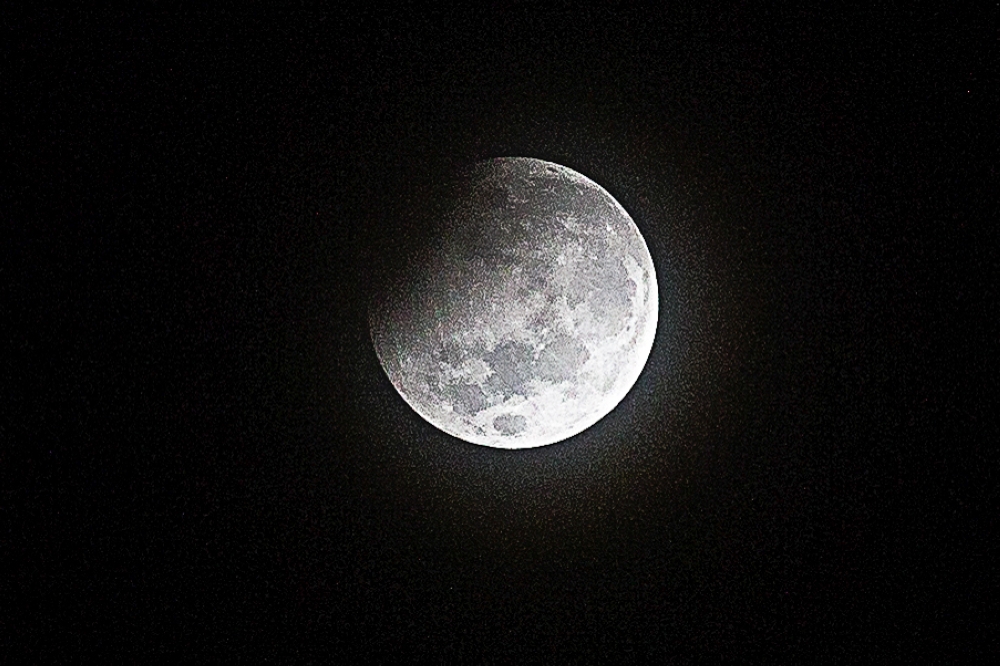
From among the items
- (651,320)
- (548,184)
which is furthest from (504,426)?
(548,184)

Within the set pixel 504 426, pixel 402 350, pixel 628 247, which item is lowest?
pixel 504 426

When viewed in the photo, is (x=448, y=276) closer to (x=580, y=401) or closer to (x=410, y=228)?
(x=410, y=228)

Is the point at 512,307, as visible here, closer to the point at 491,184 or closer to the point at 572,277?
the point at 572,277

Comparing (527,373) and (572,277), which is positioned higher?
(572,277)

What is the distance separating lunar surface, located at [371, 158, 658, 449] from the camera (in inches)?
69.6

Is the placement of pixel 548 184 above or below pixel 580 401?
above

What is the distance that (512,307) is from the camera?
1.76m

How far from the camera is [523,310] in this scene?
1758 mm

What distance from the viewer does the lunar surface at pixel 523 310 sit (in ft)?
5.80

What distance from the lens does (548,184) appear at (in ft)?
6.15

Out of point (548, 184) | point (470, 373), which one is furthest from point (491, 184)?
point (470, 373)

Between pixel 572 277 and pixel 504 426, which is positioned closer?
pixel 572 277

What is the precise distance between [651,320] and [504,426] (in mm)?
388

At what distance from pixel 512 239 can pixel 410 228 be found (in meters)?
0.25
